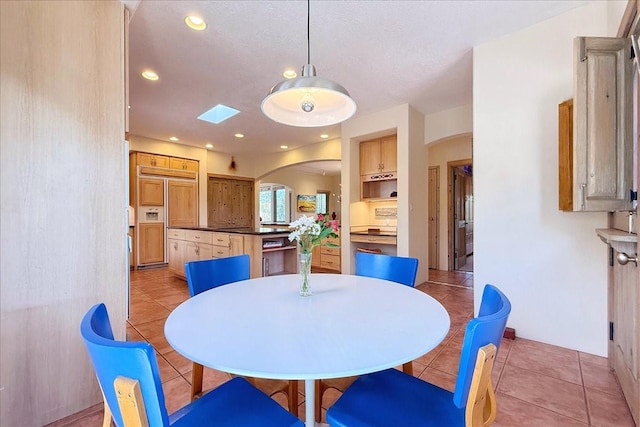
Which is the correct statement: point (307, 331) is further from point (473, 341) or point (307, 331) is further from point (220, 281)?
point (220, 281)

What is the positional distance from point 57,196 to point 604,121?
10.4 ft

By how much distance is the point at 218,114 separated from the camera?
464 cm

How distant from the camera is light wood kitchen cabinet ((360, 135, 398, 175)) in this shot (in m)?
4.56

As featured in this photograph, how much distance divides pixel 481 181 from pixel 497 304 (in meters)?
2.05

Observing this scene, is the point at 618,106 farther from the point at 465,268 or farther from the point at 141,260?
the point at 141,260

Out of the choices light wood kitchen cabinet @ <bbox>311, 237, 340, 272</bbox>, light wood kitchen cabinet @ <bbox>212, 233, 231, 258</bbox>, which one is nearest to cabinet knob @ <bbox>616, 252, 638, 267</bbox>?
light wood kitchen cabinet @ <bbox>212, 233, 231, 258</bbox>

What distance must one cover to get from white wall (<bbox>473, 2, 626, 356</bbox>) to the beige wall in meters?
2.96

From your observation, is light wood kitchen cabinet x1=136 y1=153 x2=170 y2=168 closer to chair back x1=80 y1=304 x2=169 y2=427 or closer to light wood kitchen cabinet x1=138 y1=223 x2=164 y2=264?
light wood kitchen cabinet x1=138 y1=223 x2=164 y2=264

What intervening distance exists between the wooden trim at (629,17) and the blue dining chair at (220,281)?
8.66 ft

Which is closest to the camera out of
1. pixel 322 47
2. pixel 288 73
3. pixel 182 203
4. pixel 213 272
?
pixel 213 272

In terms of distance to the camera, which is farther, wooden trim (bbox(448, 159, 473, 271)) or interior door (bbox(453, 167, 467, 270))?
interior door (bbox(453, 167, 467, 270))

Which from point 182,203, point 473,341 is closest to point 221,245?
point 182,203

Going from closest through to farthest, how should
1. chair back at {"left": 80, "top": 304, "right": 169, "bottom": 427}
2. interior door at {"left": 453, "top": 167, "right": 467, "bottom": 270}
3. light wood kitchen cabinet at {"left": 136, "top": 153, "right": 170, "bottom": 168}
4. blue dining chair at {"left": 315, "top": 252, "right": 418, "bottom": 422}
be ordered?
chair back at {"left": 80, "top": 304, "right": 169, "bottom": 427} → blue dining chair at {"left": 315, "top": 252, "right": 418, "bottom": 422} → interior door at {"left": 453, "top": 167, "right": 467, "bottom": 270} → light wood kitchen cabinet at {"left": 136, "top": 153, "right": 170, "bottom": 168}

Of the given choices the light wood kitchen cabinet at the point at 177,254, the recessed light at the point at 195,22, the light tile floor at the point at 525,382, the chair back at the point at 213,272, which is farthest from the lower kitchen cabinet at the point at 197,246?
the recessed light at the point at 195,22
